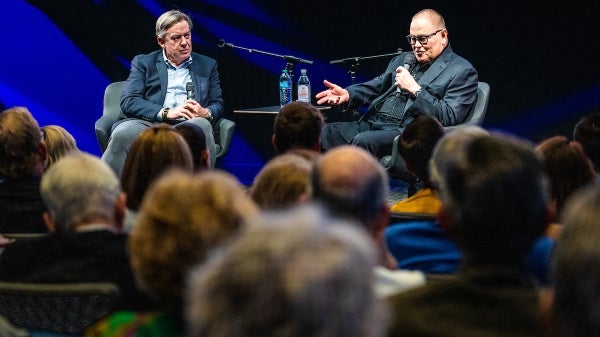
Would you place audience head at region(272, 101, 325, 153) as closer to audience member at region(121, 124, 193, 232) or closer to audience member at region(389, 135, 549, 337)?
audience member at region(121, 124, 193, 232)

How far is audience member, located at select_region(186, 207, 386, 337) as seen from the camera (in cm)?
92

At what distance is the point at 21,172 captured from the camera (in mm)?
3178

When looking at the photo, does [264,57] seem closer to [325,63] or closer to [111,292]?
[325,63]

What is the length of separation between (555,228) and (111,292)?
131 cm

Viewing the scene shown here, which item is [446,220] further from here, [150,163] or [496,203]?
[150,163]

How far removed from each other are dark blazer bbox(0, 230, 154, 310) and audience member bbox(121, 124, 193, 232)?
0.74 m

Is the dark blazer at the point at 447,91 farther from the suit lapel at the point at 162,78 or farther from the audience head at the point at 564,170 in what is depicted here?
the audience head at the point at 564,170

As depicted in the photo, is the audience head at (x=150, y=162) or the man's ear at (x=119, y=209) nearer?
the man's ear at (x=119, y=209)

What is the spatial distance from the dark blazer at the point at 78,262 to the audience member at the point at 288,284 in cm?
103

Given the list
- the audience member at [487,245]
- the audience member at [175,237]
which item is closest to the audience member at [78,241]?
the audience member at [175,237]

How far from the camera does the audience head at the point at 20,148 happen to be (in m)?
3.19

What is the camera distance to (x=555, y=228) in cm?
244

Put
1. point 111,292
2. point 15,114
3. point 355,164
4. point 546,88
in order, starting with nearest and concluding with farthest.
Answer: point 111,292 < point 355,164 < point 15,114 < point 546,88

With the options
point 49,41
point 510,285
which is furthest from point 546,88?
point 510,285
